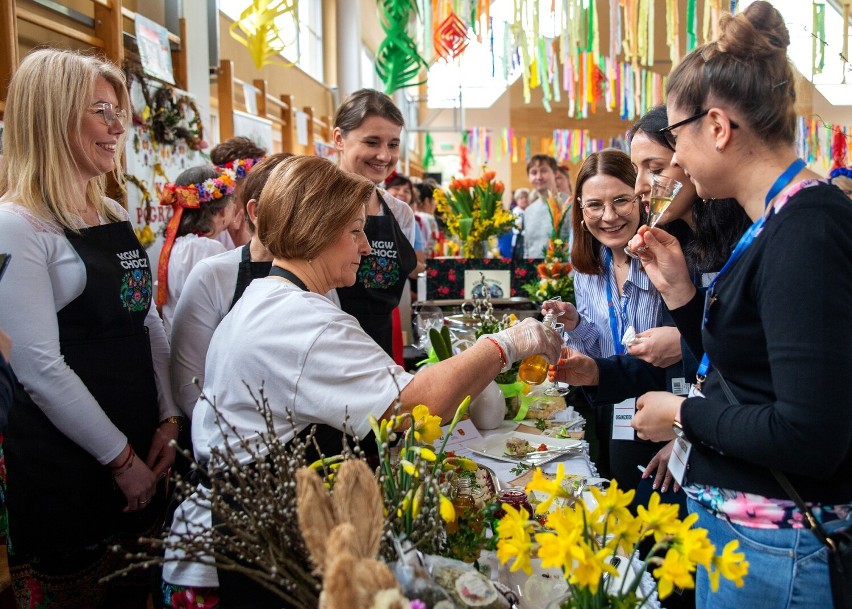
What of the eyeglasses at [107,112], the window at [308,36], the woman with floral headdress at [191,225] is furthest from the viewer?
the window at [308,36]

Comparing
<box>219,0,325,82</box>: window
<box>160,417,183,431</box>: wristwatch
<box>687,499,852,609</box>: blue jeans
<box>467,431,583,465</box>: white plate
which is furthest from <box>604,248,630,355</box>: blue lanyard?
<box>219,0,325,82</box>: window

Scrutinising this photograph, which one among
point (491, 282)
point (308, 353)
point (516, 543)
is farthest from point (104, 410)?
point (491, 282)

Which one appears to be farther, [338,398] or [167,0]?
[167,0]

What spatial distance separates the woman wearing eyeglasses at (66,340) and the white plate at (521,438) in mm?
902

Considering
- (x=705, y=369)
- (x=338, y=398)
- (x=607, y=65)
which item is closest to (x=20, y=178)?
(x=338, y=398)

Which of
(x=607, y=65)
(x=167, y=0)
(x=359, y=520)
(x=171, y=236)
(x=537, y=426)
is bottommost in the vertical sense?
(x=537, y=426)

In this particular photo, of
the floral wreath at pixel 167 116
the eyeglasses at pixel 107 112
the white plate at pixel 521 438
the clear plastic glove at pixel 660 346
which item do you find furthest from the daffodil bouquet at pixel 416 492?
the floral wreath at pixel 167 116

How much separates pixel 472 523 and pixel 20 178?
4.40ft

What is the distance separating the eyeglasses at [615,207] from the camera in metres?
2.42

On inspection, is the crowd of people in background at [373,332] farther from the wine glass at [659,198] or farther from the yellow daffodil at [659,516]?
the yellow daffodil at [659,516]

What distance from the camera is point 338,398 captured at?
1.28 meters

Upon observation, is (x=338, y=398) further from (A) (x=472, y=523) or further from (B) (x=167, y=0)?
(B) (x=167, y=0)

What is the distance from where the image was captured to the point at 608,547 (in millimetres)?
785

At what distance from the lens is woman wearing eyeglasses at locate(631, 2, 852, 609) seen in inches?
37.1
